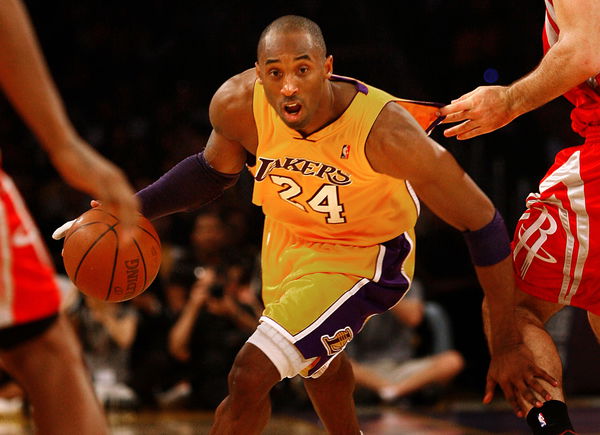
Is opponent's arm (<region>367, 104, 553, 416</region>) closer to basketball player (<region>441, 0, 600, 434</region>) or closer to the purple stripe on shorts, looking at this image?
basketball player (<region>441, 0, 600, 434</region>)

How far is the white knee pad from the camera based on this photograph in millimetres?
3439

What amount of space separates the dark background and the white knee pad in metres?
4.58

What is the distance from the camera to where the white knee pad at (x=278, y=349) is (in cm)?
344

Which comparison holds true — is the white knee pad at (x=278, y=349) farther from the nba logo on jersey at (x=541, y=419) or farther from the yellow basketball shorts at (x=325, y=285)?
the nba logo on jersey at (x=541, y=419)

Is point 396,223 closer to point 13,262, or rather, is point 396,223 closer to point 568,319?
point 13,262

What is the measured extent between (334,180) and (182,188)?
74 cm

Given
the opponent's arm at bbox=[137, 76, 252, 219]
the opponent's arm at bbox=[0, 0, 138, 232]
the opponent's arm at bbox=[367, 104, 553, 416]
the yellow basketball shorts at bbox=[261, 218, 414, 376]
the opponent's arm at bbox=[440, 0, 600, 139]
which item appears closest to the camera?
the opponent's arm at bbox=[0, 0, 138, 232]

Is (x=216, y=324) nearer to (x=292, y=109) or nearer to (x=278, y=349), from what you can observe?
(x=278, y=349)

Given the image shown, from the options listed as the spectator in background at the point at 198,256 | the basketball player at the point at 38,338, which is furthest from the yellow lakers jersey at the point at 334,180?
the spectator in background at the point at 198,256

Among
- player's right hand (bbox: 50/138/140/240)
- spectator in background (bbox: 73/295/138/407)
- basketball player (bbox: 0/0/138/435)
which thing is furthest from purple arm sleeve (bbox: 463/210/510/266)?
spectator in background (bbox: 73/295/138/407)

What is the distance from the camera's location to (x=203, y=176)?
397 centimetres

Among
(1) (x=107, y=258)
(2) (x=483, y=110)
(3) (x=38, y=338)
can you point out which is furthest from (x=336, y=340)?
(3) (x=38, y=338)

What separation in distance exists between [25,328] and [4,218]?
12.2 inches

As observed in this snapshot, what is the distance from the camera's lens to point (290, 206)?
3.77m
